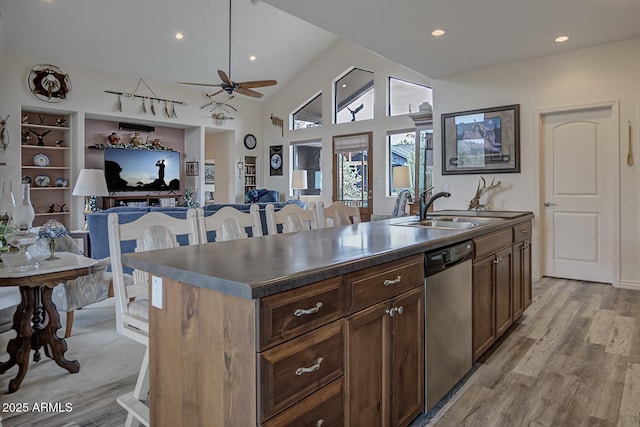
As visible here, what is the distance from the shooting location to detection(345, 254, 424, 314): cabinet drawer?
139 centimetres

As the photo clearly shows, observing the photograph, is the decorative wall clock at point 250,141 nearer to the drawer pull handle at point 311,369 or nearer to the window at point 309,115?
the window at point 309,115

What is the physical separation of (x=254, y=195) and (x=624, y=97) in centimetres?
678

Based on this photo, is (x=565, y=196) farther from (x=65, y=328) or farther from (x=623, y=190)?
(x=65, y=328)

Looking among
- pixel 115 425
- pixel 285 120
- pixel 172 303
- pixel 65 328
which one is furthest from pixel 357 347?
pixel 285 120

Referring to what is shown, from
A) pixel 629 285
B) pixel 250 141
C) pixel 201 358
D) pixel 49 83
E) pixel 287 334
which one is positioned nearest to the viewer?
pixel 287 334

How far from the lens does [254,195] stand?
9.02 metres

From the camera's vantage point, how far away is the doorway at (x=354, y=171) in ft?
27.4

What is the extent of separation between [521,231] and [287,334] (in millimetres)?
2599

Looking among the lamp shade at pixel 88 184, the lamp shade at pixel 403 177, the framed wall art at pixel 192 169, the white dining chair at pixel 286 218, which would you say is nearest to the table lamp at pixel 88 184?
the lamp shade at pixel 88 184

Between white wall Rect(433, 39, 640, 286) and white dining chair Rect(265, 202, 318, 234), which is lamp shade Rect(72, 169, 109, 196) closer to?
white dining chair Rect(265, 202, 318, 234)

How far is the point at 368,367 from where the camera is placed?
1.46 metres

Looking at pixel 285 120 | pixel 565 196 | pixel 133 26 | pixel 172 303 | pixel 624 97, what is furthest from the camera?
pixel 285 120

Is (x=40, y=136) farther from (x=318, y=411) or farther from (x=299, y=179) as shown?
(x=318, y=411)

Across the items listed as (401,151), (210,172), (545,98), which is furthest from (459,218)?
(210,172)
